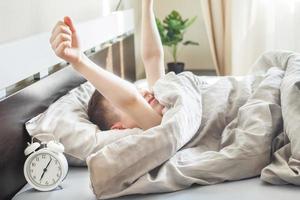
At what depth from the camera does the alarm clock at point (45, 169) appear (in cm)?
118

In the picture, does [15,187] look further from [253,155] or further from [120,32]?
[120,32]

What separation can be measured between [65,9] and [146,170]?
34.6 inches

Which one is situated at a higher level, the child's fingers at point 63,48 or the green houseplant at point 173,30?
the child's fingers at point 63,48

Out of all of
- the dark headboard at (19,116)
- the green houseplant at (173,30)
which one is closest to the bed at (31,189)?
the dark headboard at (19,116)

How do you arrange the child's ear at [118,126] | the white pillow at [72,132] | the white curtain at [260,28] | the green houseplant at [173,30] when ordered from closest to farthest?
the white pillow at [72,132], the child's ear at [118,126], the white curtain at [260,28], the green houseplant at [173,30]

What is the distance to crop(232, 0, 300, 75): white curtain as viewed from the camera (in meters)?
2.64

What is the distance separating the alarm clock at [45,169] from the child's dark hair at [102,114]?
37cm

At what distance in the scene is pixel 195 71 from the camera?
308 cm

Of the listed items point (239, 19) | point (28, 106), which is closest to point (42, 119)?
point (28, 106)

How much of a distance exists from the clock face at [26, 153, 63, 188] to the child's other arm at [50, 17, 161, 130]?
0.27 metres

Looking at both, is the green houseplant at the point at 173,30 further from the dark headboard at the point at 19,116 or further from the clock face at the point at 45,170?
the clock face at the point at 45,170

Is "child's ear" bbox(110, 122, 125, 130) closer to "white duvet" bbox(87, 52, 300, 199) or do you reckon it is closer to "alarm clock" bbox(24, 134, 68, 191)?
"white duvet" bbox(87, 52, 300, 199)

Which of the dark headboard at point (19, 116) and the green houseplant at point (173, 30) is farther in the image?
the green houseplant at point (173, 30)

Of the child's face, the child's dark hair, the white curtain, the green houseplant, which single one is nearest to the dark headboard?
the child's dark hair
